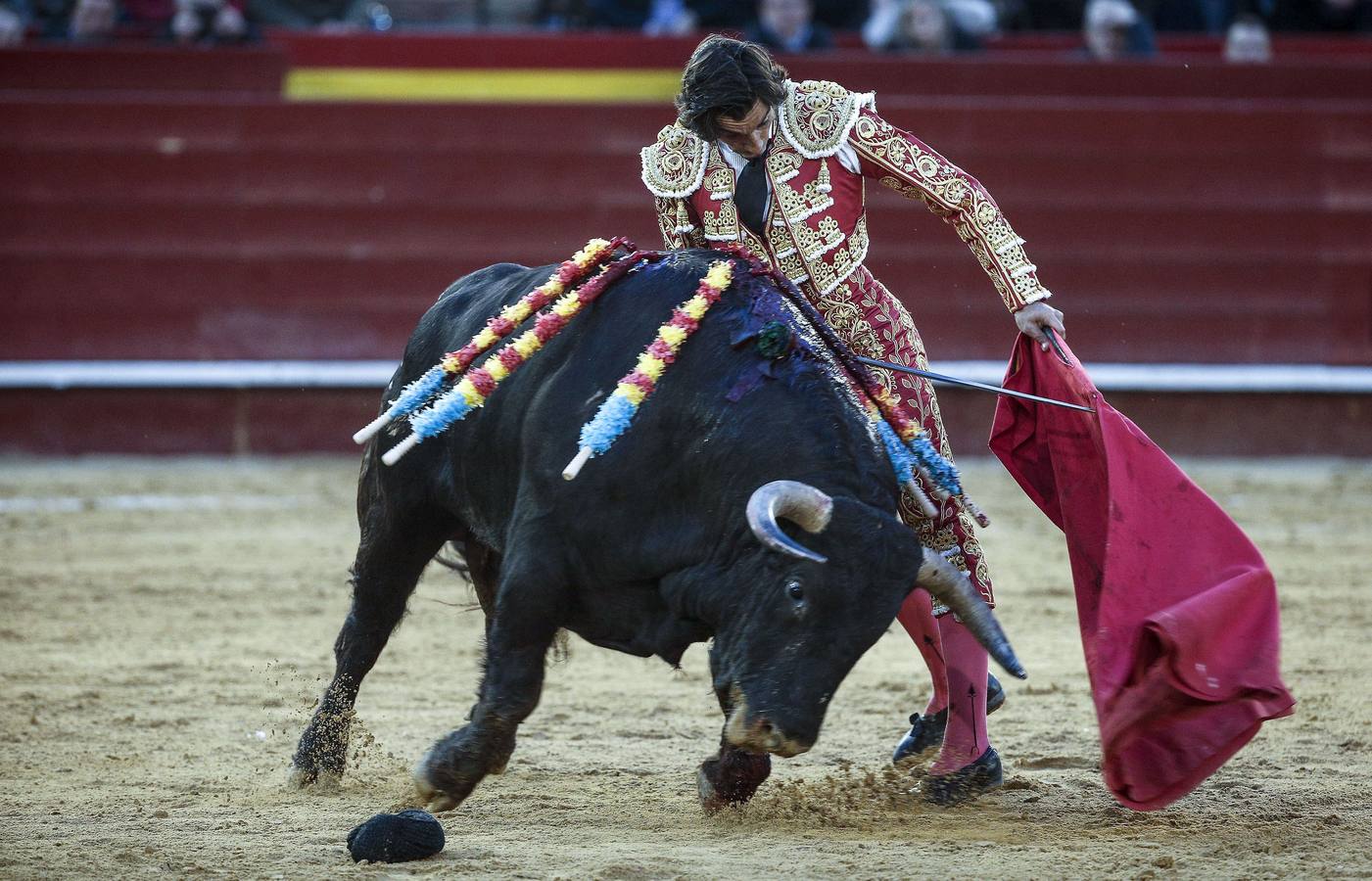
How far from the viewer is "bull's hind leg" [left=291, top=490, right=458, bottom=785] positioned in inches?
122

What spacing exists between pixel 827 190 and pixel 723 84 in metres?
0.28

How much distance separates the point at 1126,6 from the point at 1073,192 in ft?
2.97

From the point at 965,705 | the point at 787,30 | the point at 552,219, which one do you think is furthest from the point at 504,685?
the point at 787,30

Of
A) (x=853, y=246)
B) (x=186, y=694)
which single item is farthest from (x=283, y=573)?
(x=853, y=246)

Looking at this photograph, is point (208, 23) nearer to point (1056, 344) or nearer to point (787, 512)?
point (1056, 344)

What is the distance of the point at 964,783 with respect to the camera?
3.01 m

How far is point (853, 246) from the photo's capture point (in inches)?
119

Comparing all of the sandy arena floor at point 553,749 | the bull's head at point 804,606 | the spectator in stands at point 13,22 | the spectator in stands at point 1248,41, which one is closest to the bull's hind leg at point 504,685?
the sandy arena floor at point 553,749

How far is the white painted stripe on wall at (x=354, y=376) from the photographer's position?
7.37 m

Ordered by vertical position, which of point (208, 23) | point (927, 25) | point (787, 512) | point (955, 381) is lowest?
point (208, 23)

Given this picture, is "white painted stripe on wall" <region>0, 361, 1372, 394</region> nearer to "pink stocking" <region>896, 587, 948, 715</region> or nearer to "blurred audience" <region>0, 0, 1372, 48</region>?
"blurred audience" <region>0, 0, 1372, 48</region>

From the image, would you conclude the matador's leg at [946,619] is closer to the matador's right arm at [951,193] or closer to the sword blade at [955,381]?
the sword blade at [955,381]

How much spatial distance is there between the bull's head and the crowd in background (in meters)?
5.26

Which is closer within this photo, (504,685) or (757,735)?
(757,735)
